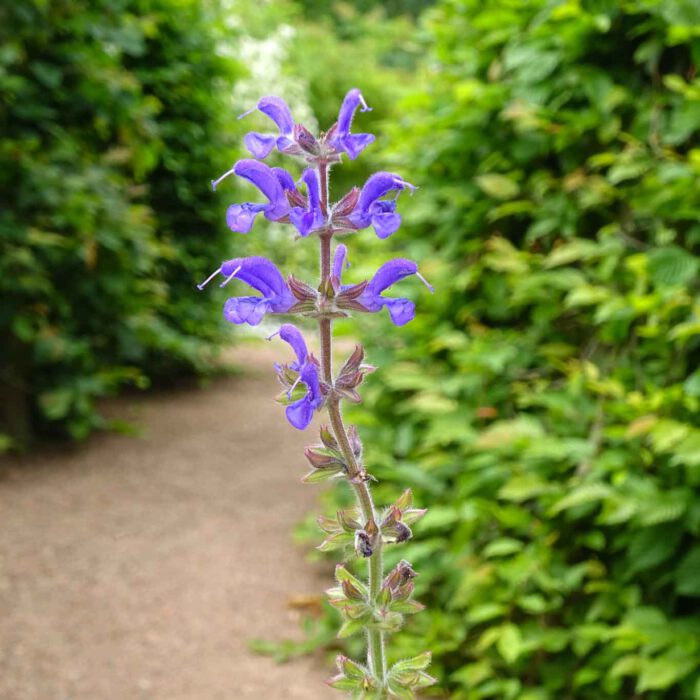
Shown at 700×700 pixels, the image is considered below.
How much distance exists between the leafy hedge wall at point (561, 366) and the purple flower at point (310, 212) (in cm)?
161

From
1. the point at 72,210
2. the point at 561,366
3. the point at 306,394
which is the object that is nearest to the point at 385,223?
the point at 306,394

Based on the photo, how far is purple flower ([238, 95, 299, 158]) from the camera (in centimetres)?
115

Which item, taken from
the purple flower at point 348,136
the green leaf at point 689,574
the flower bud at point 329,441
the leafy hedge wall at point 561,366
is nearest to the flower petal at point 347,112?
the purple flower at point 348,136

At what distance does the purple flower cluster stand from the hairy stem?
0.5 inches

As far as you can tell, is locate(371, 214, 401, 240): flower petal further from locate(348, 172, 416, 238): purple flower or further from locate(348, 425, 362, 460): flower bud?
locate(348, 425, 362, 460): flower bud

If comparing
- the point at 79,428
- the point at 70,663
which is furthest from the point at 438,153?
the point at 79,428

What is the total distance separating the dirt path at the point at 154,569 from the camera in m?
3.43

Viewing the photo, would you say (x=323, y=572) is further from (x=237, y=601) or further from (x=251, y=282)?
(x=251, y=282)

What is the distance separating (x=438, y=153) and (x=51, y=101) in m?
3.17

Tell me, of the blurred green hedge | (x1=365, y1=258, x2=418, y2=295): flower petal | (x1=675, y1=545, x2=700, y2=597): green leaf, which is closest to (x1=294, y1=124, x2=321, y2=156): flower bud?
(x1=365, y1=258, x2=418, y2=295): flower petal

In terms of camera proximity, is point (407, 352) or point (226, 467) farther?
point (226, 467)

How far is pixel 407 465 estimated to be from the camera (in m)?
3.34

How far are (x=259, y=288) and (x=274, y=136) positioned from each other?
0.77ft

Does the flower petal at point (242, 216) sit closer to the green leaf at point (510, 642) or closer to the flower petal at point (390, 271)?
the flower petal at point (390, 271)
